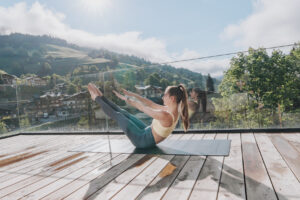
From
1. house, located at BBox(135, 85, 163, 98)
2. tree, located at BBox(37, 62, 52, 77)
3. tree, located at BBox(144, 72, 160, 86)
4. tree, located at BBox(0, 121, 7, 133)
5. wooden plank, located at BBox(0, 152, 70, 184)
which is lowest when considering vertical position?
wooden plank, located at BBox(0, 152, 70, 184)

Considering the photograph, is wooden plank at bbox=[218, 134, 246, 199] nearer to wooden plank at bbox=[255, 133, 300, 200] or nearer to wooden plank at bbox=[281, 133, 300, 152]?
wooden plank at bbox=[255, 133, 300, 200]

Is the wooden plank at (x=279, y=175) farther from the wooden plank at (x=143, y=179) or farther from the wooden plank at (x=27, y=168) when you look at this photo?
the wooden plank at (x=27, y=168)

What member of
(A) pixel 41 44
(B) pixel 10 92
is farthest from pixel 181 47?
(B) pixel 10 92

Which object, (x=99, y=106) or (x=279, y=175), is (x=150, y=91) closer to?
(x=99, y=106)

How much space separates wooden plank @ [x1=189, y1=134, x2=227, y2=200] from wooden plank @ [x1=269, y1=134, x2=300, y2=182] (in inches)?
22.9

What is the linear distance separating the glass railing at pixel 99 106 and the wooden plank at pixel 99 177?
2.97ft

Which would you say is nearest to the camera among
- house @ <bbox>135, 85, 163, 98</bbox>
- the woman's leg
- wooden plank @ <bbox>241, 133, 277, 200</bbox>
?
wooden plank @ <bbox>241, 133, 277, 200</bbox>

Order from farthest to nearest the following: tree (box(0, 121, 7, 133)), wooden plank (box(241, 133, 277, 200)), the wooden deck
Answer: tree (box(0, 121, 7, 133)) < the wooden deck < wooden plank (box(241, 133, 277, 200))

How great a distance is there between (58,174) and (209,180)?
1.41 meters

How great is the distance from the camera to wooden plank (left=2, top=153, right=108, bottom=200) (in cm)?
164

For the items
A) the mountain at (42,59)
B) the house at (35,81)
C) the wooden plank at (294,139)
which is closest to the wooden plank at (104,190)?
the wooden plank at (294,139)

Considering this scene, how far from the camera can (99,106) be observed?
3986 millimetres

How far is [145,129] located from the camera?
2635 millimetres

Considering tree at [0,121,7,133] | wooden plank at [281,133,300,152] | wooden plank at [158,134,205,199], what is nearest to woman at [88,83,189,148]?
wooden plank at [158,134,205,199]
